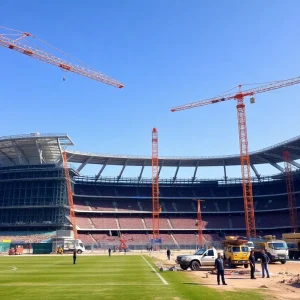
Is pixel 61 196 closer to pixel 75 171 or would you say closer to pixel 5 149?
pixel 75 171

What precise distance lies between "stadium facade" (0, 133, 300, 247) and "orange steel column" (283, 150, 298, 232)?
1.57 m

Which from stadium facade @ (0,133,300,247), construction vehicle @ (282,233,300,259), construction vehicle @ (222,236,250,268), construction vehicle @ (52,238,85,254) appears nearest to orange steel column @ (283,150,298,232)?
stadium facade @ (0,133,300,247)

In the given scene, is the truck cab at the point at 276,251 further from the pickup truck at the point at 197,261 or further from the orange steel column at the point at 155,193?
the orange steel column at the point at 155,193

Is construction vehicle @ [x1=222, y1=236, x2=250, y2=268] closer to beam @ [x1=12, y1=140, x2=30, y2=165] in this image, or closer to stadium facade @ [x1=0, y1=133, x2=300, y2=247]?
stadium facade @ [x1=0, y1=133, x2=300, y2=247]

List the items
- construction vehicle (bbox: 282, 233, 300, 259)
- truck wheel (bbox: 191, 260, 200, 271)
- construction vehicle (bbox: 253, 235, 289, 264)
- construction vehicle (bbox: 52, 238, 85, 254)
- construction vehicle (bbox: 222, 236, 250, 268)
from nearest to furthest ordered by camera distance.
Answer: truck wheel (bbox: 191, 260, 200, 271) → construction vehicle (bbox: 222, 236, 250, 268) → construction vehicle (bbox: 253, 235, 289, 264) → construction vehicle (bbox: 282, 233, 300, 259) → construction vehicle (bbox: 52, 238, 85, 254)

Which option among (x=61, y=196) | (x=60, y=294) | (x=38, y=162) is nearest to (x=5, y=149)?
(x=38, y=162)

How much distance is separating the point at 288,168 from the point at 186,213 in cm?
3435

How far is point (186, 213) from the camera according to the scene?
11912 cm

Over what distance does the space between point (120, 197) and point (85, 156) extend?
17.8 m

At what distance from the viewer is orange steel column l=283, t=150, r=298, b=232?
10481 centimetres

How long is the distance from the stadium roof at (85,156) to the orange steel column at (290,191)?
194 cm

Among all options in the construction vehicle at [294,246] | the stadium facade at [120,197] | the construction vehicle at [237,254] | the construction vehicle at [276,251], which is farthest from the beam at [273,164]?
the construction vehicle at [237,254]

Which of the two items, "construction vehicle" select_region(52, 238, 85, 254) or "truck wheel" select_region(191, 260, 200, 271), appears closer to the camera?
"truck wheel" select_region(191, 260, 200, 271)

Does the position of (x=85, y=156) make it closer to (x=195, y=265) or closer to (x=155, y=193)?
(x=155, y=193)
